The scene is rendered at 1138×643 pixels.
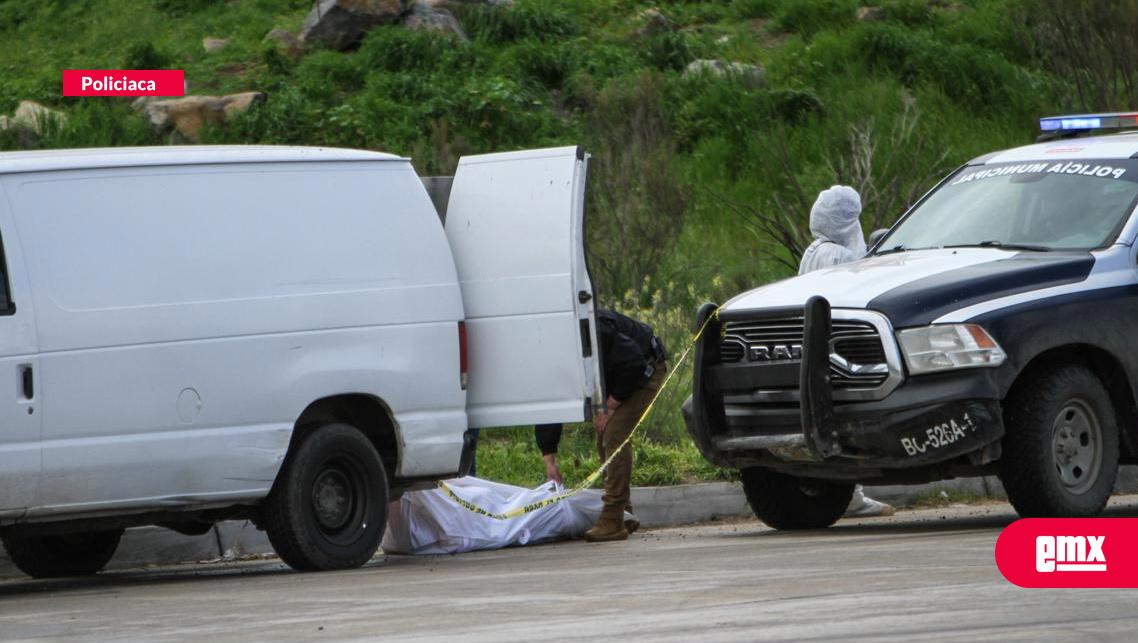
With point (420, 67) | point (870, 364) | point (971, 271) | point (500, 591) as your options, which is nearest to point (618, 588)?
point (500, 591)

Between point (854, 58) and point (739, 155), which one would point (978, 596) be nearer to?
point (739, 155)

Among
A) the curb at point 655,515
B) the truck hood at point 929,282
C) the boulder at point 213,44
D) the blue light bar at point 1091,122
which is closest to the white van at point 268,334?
the curb at point 655,515

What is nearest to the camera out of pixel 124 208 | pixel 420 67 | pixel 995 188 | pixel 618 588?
pixel 618 588

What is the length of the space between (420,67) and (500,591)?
20.0 meters

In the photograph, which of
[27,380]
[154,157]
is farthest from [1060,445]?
[27,380]

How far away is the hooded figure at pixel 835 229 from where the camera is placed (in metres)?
11.3

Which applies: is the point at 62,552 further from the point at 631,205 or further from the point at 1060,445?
the point at 631,205

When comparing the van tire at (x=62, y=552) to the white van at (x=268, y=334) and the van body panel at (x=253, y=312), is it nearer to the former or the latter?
the white van at (x=268, y=334)

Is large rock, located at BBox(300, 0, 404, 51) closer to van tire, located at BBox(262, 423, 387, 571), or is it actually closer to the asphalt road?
the asphalt road

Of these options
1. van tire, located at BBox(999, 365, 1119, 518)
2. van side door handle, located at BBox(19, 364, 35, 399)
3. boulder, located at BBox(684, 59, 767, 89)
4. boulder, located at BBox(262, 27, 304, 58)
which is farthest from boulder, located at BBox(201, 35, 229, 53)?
van tire, located at BBox(999, 365, 1119, 518)

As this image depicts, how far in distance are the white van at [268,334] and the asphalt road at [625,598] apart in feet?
1.47

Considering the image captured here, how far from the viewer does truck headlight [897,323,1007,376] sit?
947cm

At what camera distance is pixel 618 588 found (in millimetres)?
7871

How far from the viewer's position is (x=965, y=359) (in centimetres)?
947
